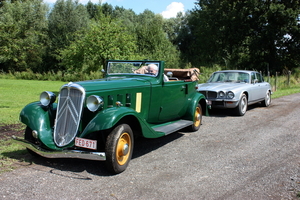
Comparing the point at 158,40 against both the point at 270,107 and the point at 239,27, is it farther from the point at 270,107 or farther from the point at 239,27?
the point at 270,107

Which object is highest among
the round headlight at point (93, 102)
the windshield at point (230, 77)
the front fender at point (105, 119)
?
the windshield at point (230, 77)

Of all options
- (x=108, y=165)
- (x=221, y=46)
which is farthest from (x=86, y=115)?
(x=221, y=46)

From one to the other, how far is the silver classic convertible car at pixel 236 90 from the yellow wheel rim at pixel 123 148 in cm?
417

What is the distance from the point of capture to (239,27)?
32.3 m

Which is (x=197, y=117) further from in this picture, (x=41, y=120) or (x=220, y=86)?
(x=41, y=120)

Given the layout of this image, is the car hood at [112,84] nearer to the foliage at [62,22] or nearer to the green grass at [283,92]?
the green grass at [283,92]

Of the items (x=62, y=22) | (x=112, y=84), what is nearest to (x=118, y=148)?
(x=112, y=84)

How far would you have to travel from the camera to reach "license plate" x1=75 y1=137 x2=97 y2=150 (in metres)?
3.97

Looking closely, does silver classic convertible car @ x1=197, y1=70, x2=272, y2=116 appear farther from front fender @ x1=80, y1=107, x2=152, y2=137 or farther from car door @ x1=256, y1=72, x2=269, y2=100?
front fender @ x1=80, y1=107, x2=152, y2=137

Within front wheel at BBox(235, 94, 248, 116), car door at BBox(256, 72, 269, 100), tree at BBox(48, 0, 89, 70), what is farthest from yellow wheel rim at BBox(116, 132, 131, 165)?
tree at BBox(48, 0, 89, 70)

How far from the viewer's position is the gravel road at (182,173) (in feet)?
11.6

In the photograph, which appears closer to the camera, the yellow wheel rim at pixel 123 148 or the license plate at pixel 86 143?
Answer: the license plate at pixel 86 143

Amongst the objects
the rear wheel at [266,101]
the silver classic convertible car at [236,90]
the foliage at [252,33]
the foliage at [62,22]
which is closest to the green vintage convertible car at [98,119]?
the silver classic convertible car at [236,90]

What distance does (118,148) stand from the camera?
4246 mm
